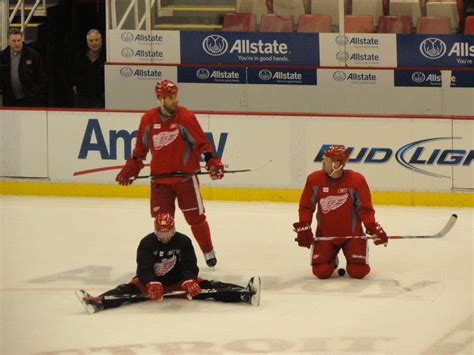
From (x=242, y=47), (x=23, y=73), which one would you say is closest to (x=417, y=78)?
(x=242, y=47)

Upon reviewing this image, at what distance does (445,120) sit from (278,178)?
153 cm

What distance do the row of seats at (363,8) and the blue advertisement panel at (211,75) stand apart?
0.69 meters

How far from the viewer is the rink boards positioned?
12828 millimetres

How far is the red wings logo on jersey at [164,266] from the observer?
9252 millimetres

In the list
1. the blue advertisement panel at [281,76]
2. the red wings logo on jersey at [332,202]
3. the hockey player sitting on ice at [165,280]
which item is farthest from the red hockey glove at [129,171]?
the blue advertisement panel at [281,76]

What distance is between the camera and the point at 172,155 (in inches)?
401

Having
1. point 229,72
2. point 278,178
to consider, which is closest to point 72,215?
point 278,178

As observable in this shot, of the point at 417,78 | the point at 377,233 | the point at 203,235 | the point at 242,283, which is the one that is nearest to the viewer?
the point at 377,233

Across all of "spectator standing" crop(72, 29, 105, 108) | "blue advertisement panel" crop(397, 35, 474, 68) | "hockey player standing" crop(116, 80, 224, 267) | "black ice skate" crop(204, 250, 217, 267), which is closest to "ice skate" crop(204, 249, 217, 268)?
"black ice skate" crop(204, 250, 217, 267)

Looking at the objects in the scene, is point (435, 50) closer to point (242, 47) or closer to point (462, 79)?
point (462, 79)

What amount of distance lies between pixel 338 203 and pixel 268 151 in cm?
315

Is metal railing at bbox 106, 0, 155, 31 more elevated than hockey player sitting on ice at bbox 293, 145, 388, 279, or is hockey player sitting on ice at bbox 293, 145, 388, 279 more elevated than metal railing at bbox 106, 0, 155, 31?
metal railing at bbox 106, 0, 155, 31

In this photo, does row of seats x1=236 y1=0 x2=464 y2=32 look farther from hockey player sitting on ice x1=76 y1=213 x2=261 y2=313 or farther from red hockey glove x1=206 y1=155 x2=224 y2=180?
hockey player sitting on ice x1=76 y1=213 x2=261 y2=313

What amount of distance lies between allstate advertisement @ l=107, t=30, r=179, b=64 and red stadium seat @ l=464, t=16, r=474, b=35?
2879mm
